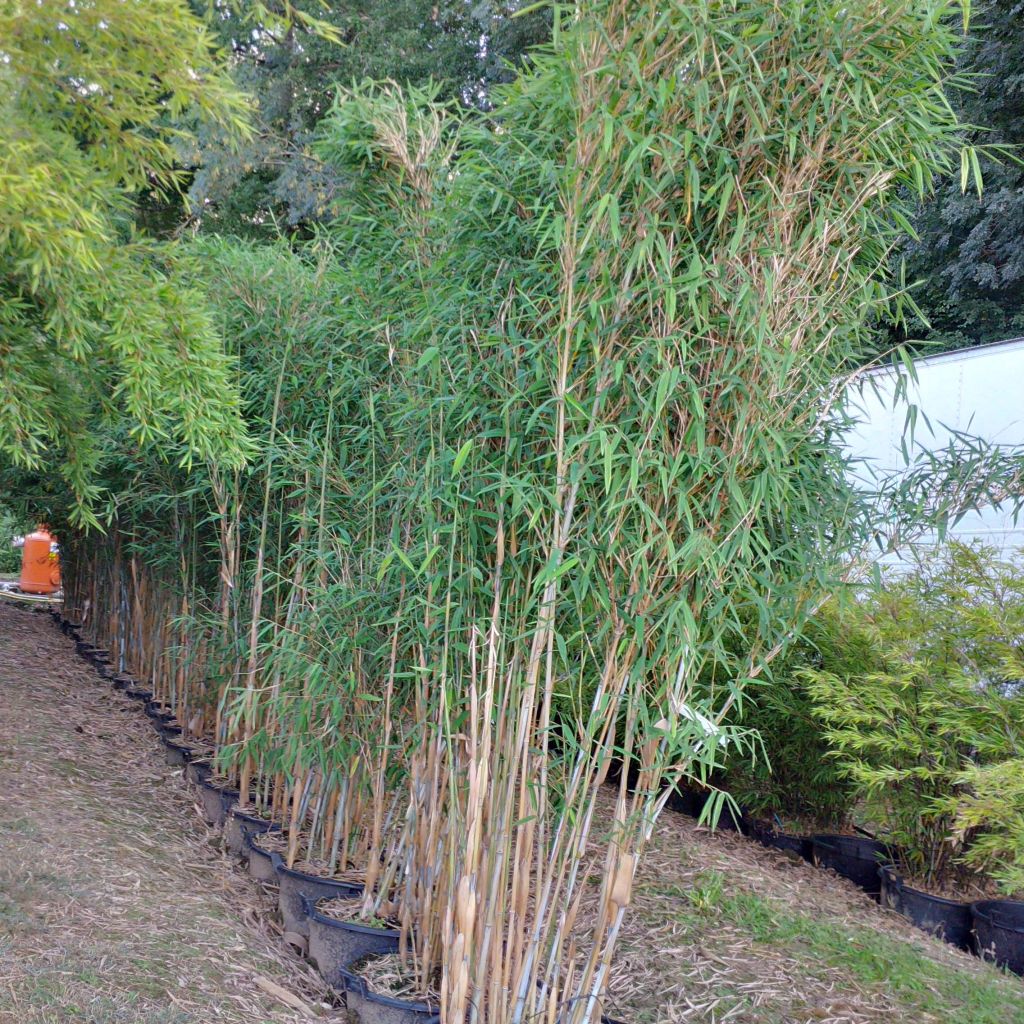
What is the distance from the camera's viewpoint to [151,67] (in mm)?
2346

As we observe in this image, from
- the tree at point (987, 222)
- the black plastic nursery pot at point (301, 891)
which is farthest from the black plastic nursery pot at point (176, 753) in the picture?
the tree at point (987, 222)

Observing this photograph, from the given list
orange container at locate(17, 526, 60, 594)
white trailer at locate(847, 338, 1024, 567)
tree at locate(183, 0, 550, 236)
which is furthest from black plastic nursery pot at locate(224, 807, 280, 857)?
orange container at locate(17, 526, 60, 594)

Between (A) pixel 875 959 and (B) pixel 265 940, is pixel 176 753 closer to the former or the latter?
(B) pixel 265 940

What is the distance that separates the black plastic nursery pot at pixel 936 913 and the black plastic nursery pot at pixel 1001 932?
85 millimetres

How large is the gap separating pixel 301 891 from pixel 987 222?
894 cm

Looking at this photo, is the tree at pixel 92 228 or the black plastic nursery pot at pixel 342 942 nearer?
the tree at pixel 92 228

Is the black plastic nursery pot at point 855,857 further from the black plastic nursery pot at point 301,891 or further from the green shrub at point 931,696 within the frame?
the black plastic nursery pot at point 301,891

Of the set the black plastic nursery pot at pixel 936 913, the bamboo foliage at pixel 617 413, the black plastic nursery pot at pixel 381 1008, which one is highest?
the bamboo foliage at pixel 617 413

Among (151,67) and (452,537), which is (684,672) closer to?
(452,537)

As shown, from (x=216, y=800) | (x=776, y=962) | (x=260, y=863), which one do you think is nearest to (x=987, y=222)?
(x=776, y=962)

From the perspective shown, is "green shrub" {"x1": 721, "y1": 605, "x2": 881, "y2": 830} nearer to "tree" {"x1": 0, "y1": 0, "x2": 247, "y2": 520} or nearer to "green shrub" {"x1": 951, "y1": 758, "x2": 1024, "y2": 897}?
"green shrub" {"x1": 951, "y1": 758, "x2": 1024, "y2": 897}

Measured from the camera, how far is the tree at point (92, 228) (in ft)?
7.04

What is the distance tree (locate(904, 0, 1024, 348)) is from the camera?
341 inches

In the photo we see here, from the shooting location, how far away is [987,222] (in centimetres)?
926
